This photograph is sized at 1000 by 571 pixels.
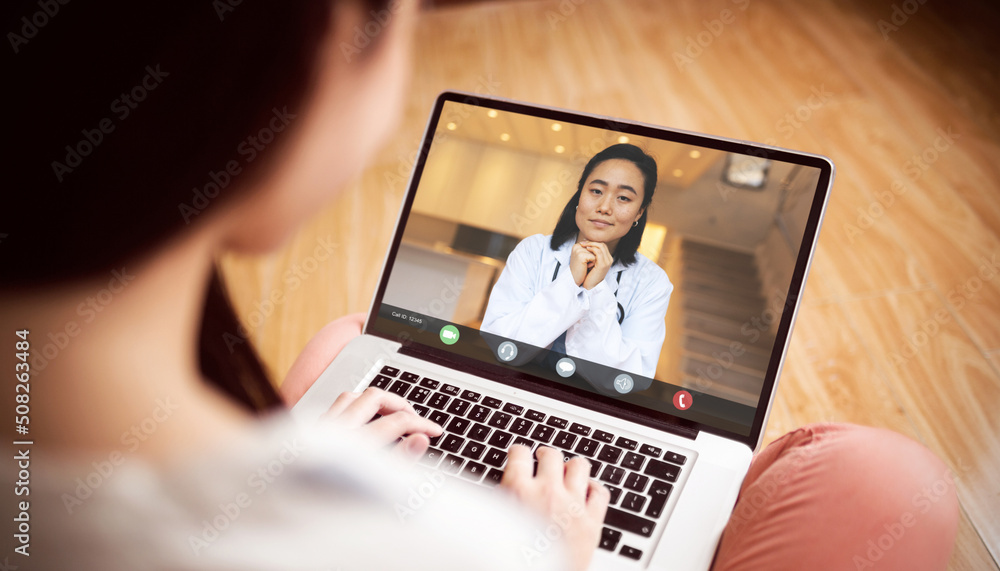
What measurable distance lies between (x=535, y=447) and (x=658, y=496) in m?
0.14

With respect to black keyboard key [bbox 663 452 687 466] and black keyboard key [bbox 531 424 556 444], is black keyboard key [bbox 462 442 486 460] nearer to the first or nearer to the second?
black keyboard key [bbox 531 424 556 444]

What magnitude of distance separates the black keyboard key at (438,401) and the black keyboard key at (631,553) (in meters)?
0.27

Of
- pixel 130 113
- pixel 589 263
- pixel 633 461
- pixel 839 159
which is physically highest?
pixel 839 159

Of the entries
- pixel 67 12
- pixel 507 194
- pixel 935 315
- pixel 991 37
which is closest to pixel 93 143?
pixel 67 12

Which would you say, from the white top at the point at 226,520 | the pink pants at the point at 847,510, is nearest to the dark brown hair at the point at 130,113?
the white top at the point at 226,520

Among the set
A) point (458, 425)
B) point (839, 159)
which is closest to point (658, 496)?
point (458, 425)

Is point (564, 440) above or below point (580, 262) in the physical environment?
below

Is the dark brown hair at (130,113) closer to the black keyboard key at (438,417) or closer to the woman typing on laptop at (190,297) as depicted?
the woman typing on laptop at (190,297)

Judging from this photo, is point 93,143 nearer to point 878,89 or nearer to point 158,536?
point 158,536

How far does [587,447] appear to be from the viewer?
0.67 meters

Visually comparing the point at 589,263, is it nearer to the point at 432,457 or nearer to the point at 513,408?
the point at 513,408

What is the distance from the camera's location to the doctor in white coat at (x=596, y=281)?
0.72 metres

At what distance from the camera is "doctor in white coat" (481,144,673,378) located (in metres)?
0.72

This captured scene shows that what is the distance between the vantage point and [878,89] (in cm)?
166
